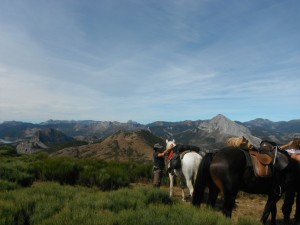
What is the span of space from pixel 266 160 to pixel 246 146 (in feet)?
2.95

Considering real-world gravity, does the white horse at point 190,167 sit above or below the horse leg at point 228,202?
above

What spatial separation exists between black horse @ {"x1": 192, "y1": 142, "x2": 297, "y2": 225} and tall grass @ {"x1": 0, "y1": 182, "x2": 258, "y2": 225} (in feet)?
2.35

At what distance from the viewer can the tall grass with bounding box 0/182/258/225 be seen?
5.49 metres

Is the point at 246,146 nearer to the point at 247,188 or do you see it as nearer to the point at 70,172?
the point at 247,188

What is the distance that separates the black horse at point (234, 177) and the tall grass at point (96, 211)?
718 millimetres

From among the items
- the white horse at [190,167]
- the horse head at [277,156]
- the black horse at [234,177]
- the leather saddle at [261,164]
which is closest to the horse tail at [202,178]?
the black horse at [234,177]

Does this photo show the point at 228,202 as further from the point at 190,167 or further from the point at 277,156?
the point at 190,167

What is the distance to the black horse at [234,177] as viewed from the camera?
7043mm

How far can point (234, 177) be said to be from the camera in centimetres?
704

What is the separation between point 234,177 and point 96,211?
308 cm

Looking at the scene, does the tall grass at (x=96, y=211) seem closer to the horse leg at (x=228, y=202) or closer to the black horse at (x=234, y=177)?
Result: the horse leg at (x=228, y=202)

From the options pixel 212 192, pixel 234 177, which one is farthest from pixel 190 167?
pixel 234 177

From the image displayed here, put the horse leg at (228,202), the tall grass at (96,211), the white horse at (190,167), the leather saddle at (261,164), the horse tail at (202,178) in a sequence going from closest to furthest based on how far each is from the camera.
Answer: the tall grass at (96,211) < the horse leg at (228,202) < the leather saddle at (261,164) < the horse tail at (202,178) < the white horse at (190,167)

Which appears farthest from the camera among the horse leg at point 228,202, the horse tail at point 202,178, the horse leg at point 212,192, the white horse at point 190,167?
the white horse at point 190,167
